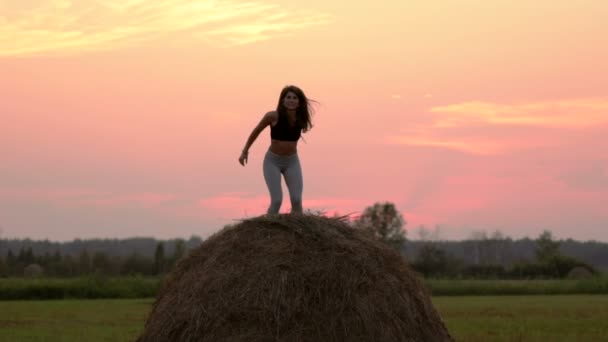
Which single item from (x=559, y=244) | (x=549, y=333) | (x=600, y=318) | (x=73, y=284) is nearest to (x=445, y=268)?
(x=559, y=244)

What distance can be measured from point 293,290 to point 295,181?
105 inches

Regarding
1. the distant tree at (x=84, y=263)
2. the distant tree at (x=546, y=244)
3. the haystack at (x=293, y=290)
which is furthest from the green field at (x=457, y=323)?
the distant tree at (x=546, y=244)

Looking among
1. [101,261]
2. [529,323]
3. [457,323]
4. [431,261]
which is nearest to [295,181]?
[457,323]

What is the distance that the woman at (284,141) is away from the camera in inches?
545

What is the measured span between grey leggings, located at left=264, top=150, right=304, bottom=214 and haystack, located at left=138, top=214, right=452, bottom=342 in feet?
4.20

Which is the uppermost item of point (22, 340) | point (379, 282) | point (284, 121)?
point (284, 121)

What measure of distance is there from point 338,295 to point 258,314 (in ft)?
2.94

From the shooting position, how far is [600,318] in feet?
115

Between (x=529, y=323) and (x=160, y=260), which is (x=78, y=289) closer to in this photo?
(x=160, y=260)

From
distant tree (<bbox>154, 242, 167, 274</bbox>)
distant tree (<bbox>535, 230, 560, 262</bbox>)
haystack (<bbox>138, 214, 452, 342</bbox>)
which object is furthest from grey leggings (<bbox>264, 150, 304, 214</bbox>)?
distant tree (<bbox>535, 230, 560, 262</bbox>)

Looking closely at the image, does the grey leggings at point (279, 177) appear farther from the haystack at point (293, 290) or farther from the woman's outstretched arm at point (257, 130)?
the haystack at point (293, 290)

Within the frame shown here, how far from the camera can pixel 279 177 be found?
1394 cm

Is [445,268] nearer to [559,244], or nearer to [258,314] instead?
[559,244]

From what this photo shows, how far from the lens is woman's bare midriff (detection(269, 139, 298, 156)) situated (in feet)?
45.6
